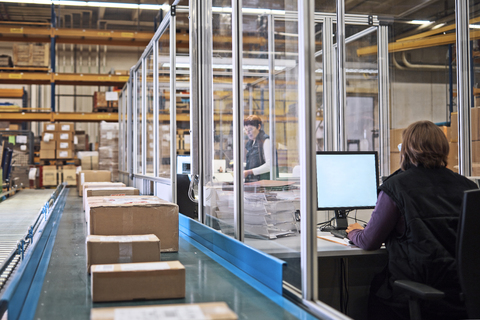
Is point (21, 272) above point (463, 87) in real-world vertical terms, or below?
below

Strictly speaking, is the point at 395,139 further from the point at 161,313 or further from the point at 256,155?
the point at 161,313

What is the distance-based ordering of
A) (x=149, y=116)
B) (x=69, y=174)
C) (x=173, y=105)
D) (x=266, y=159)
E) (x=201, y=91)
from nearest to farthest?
(x=266, y=159)
(x=201, y=91)
(x=173, y=105)
(x=149, y=116)
(x=69, y=174)

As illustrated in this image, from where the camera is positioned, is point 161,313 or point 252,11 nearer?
point 161,313

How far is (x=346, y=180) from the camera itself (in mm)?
2730

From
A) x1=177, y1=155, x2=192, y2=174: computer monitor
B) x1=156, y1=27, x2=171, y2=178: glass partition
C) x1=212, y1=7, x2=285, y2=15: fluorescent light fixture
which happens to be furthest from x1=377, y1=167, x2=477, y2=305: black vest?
x1=177, y1=155, x2=192, y2=174: computer monitor

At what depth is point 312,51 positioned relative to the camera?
5.52ft

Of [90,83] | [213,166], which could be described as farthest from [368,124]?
[90,83]

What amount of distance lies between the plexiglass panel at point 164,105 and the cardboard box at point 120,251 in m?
2.31

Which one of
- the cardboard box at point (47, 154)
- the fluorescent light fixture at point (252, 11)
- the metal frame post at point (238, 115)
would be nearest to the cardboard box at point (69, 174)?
the cardboard box at point (47, 154)

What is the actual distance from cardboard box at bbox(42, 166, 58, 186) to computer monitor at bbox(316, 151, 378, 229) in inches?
381

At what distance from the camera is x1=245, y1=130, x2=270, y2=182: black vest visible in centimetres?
233

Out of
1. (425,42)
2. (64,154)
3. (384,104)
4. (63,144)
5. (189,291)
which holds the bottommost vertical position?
(189,291)

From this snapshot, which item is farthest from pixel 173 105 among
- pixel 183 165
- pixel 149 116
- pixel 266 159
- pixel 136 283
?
pixel 136 283

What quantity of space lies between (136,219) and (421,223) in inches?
57.9
